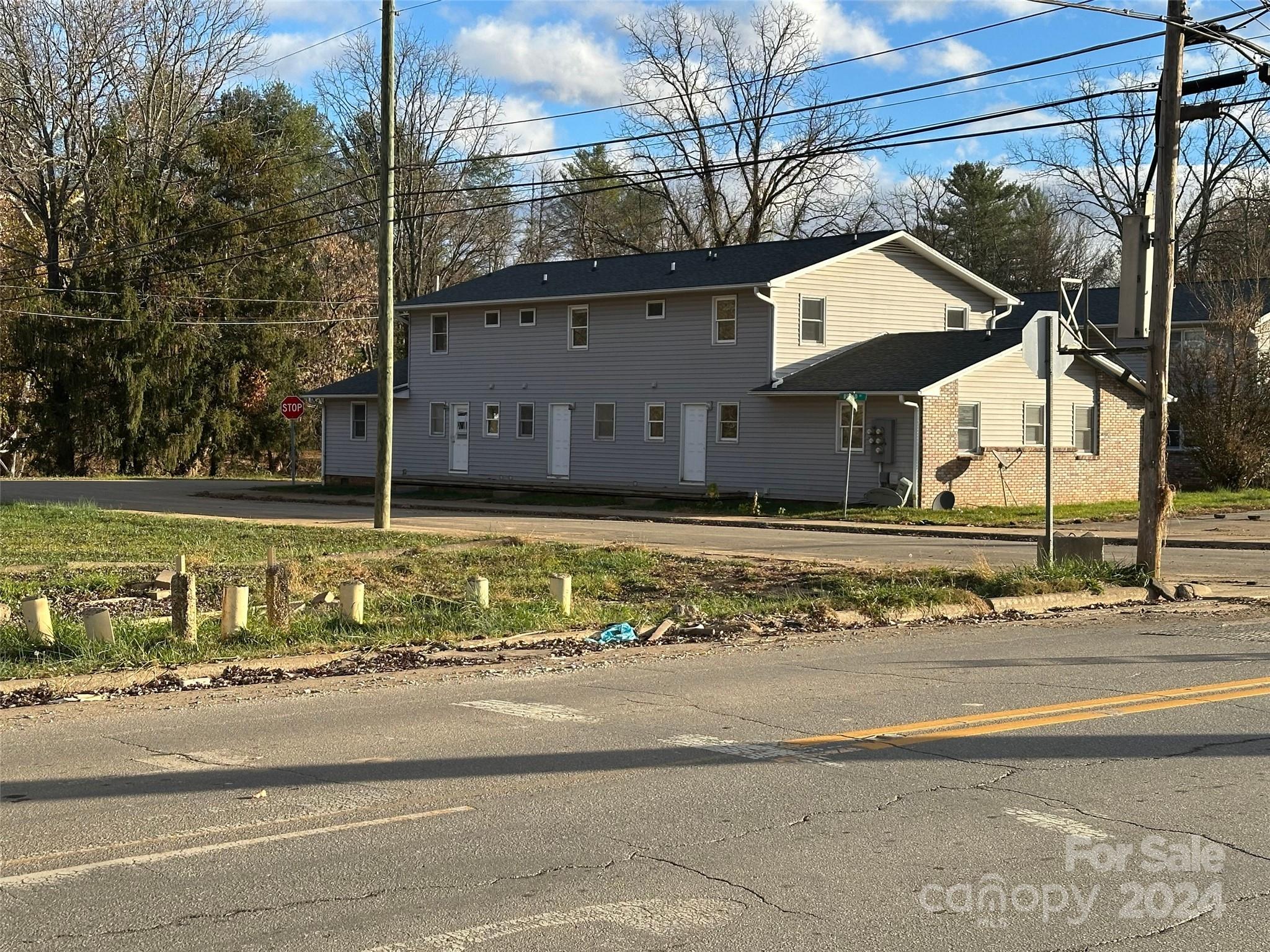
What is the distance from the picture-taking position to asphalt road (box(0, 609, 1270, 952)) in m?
5.21

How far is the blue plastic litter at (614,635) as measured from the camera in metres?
12.9

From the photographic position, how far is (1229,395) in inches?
1565

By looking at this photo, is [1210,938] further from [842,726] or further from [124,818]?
[124,818]

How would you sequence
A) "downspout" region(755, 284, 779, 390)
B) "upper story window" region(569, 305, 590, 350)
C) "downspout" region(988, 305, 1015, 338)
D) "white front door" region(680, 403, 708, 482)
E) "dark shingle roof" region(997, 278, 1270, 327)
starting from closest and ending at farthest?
"downspout" region(755, 284, 779, 390)
"white front door" region(680, 403, 708, 482)
"upper story window" region(569, 305, 590, 350)
"downspout" region(988, 305, 1015, 338)
"dark shingle roof" region(997, 278, 1270, 327)

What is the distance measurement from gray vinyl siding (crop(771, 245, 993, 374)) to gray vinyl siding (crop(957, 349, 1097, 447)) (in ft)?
15.2

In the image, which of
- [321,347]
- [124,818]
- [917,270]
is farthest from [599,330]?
[124,818]

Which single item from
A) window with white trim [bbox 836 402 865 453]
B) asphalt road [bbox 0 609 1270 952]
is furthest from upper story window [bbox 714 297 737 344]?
asphalt road [bbox 0 609 1270 952]

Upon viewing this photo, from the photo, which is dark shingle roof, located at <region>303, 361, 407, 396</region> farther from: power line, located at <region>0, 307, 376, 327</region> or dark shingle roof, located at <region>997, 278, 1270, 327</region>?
dark shingle roof, located at <region>997, 278, 1270, 327</region>

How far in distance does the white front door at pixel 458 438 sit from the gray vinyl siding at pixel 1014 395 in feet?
54.9

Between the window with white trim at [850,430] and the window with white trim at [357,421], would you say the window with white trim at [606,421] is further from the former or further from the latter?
the window with white trim at [357,421]

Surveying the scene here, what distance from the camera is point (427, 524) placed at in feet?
94.6

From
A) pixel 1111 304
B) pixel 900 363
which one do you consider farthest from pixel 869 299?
pixel 1111 304

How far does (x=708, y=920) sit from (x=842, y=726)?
3.87m

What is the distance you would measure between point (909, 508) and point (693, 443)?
7465 mm
